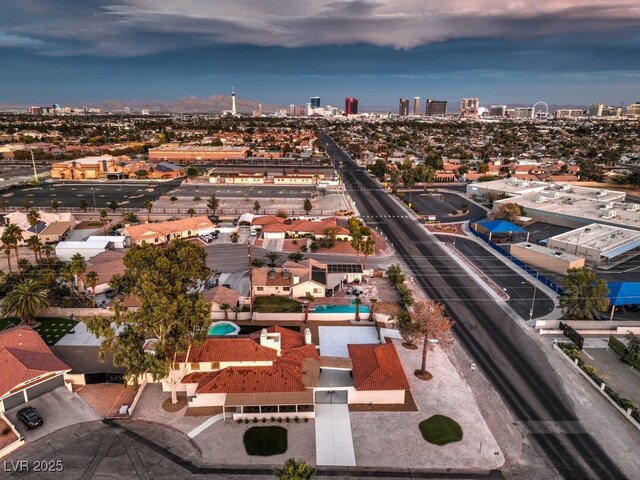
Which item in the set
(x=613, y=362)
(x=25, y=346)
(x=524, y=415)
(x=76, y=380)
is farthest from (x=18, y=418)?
(x=613, y=362)

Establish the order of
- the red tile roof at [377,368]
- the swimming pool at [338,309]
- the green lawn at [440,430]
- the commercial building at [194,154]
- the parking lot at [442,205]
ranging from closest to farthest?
the green lawn at [440,430] → the red tile roof at [377,368] → the swimming pool at [338,309] → the parking lot at [442,205] → the commercial building at [194,154]

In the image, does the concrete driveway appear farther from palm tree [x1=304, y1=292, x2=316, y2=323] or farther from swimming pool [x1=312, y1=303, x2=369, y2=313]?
swimming pool [x1=312, y1=303, x2=369, y2=313]

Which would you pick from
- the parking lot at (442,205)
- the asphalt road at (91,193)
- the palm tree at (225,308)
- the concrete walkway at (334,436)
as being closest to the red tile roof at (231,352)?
the concrete walkway at (334,436)

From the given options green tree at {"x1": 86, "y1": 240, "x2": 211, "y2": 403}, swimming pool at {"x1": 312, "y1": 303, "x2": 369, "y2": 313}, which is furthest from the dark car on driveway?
swimming pool at {"x1": 312, "y1": 303, "x2": 369, "y2": 313}

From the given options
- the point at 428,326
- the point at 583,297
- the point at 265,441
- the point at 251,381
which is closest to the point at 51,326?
the point at 251,381

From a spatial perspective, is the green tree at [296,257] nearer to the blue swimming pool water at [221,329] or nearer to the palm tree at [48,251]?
the blue swimming pool water at [221,329]

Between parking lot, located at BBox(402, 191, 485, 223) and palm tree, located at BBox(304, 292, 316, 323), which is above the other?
parking lot, located at BBox(402, 191, 485, 223)
